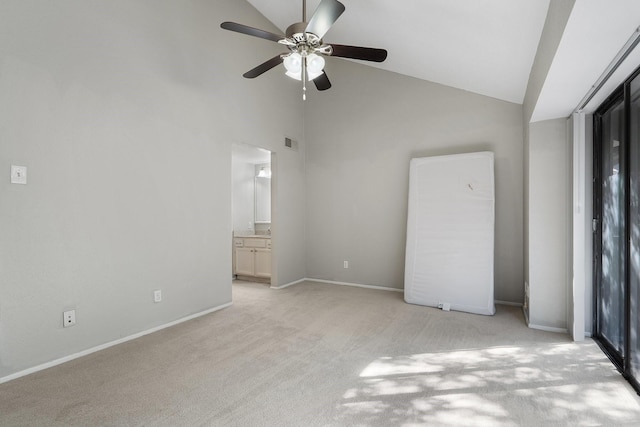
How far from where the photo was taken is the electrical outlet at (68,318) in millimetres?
2498

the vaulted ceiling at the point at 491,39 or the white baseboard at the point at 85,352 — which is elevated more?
the vaulted ceiling at the point at 491,39

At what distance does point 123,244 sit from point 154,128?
3.78 ft

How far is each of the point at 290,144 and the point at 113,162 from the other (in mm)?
2749

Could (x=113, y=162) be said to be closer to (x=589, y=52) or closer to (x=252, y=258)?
(x=252, y=258)

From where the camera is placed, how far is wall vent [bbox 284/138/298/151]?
5046mm

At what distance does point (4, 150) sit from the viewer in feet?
7.18

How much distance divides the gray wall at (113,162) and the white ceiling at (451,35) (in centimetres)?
152

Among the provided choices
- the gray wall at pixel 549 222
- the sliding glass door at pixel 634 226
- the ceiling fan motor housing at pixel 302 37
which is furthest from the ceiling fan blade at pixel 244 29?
the gray wall at pixel 549 222

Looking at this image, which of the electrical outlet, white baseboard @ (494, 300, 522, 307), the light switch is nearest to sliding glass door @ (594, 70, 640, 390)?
white baseboard @ (494, 300, 522, 307)

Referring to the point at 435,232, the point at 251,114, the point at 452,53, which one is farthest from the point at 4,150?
the point at 435,232

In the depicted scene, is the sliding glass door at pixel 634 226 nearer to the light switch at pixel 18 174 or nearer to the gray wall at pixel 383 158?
the gray wall at pixel 383 158

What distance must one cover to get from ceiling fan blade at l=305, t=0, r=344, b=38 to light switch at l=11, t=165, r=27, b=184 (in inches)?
88.1

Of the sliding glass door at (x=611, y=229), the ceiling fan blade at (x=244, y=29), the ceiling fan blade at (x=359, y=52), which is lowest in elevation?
the sliding glass door at (x=611, y=229)

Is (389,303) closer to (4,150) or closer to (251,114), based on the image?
(251,114)
